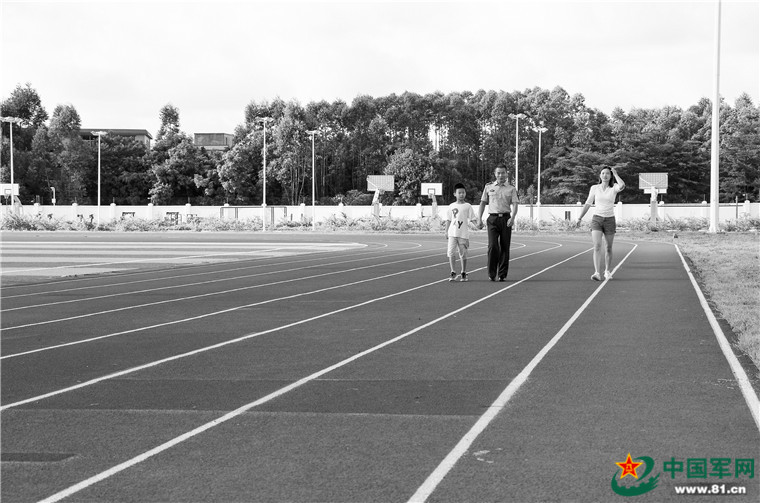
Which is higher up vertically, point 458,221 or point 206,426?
point 458,221

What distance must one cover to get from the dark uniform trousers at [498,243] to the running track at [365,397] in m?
2.38

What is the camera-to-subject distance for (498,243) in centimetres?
1527

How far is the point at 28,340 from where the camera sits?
9148mm

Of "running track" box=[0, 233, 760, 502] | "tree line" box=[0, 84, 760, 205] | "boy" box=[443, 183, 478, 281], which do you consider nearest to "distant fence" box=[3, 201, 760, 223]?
"tree line" box=[0, 84, 760, 205]

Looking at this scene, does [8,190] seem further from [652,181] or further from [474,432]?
[474,432]

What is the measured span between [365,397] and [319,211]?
61.1 meters

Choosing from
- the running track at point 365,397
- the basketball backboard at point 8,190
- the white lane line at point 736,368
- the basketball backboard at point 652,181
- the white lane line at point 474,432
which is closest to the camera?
the white lane line at point 474,432

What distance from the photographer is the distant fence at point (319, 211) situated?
61.2m

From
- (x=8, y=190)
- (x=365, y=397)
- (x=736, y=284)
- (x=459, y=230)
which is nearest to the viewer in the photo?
(x=365, y=397)

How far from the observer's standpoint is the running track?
4.36 metres

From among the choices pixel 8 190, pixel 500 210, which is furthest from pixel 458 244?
pixel 8 190

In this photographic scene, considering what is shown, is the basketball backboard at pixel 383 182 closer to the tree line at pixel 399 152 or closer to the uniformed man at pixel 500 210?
the tree line at pixel 399 152

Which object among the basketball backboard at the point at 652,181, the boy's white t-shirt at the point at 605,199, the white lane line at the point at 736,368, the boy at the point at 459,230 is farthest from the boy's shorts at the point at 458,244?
the basketball backboard at the point at 652,181

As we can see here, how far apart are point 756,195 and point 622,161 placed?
10.6 metres
